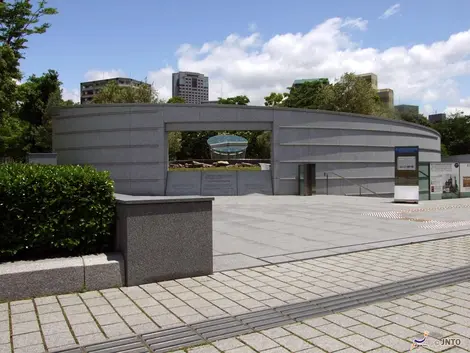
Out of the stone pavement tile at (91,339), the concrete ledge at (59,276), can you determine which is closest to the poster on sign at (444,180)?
the concrete ledge at (59,276)

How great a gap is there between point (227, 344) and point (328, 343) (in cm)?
90

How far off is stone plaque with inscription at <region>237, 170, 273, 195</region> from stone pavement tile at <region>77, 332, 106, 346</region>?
19255mm

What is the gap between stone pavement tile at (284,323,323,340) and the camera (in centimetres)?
386

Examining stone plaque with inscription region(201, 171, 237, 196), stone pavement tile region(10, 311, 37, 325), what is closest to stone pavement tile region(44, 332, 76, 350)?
stone pavement tile region(10, 311, 37, 325)

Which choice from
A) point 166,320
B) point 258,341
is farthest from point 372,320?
point 166,320

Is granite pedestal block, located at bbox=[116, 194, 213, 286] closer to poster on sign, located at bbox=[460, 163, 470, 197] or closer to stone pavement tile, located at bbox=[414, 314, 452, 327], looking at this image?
stone pavement tile, located at bbox=[414, 314, 452, 327]

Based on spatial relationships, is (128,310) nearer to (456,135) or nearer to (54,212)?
(54,212)

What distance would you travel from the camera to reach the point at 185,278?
577 centimetres

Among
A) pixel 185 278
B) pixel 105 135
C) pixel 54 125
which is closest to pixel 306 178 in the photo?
pixel 105 135

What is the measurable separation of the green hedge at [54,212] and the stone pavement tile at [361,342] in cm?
350

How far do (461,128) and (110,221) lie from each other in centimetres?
7267

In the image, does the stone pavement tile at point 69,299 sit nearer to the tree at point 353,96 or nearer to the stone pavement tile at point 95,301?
the stone pavement tile at point 95,301

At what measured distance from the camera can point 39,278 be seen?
4.81 m

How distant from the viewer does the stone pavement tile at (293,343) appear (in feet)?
11.7
